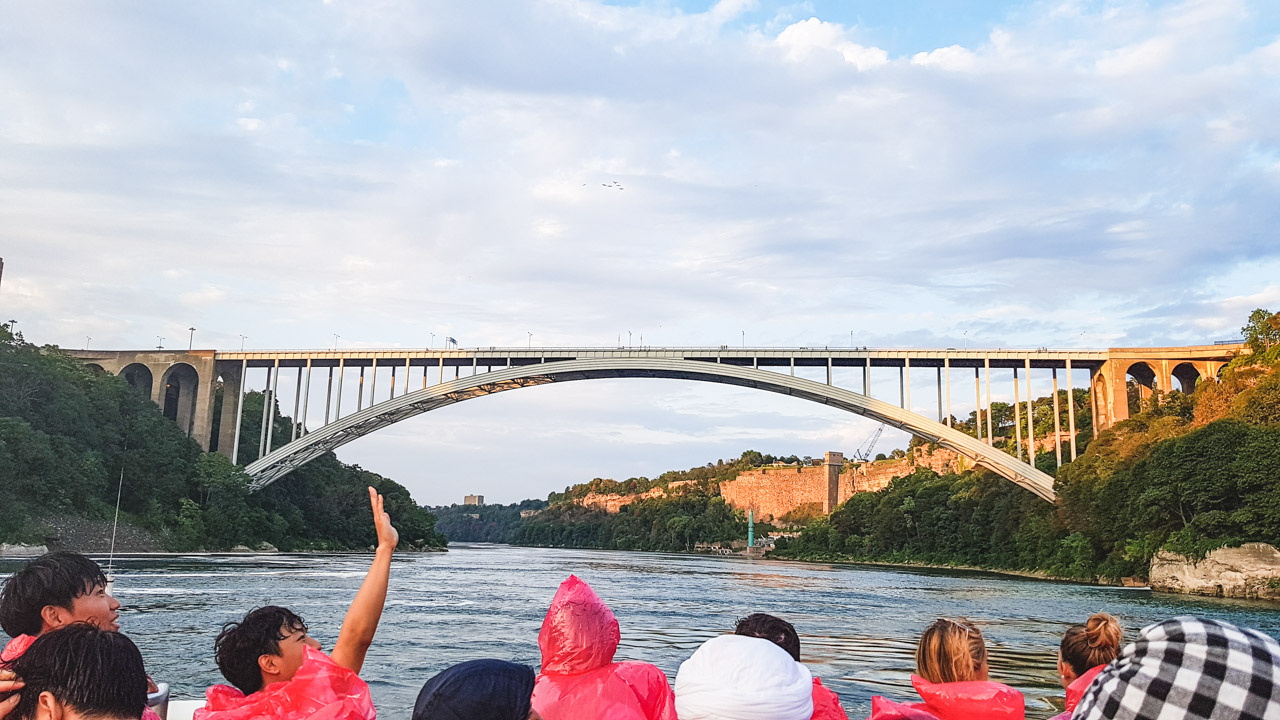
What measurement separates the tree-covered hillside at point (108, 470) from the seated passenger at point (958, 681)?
28.8m

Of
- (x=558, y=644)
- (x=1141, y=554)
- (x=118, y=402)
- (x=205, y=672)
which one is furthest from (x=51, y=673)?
(x=118, y=402)

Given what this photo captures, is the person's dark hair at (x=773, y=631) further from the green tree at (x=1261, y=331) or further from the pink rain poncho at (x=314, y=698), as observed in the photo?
the green tree at (x=1261, y=331)

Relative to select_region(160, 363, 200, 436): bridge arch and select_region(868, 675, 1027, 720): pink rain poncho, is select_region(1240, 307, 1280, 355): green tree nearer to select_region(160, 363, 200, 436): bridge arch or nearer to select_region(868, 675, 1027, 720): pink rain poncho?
select_region(868, 675, 1027, 720): pink rain poncho

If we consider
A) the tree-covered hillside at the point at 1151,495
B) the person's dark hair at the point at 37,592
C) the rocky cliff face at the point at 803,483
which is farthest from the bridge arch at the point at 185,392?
the person's dark hair at the point at 37,592

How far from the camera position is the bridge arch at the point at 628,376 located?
1254 inches

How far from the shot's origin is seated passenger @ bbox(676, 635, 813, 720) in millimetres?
1872

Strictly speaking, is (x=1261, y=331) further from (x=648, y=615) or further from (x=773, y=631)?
(x=773, y=631)

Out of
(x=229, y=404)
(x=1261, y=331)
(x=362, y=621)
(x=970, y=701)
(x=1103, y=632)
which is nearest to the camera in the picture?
(x=362, y=621)

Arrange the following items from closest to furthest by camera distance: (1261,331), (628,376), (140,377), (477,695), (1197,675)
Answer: (1197,675), (477,695), (1261,331), (628,376), (140,377)

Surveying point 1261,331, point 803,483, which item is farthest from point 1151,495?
point 803,483

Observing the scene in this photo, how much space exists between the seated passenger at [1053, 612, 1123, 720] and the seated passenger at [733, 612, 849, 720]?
2.28ft

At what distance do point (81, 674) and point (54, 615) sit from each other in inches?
35.6

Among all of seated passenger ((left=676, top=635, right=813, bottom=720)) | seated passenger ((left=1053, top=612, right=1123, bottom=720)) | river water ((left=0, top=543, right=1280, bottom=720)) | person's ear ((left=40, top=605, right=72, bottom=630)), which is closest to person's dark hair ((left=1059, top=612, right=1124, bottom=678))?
seated passenger ((left=1053, top=612, right=1123, bottom=720))

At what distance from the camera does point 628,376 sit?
36.2 m
